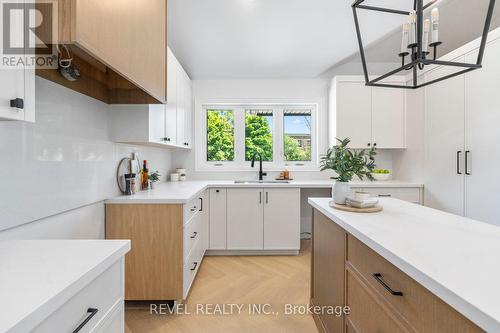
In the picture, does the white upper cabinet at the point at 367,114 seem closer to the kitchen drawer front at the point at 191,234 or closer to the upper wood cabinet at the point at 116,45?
the kitchen drawer front at the point at 191,234

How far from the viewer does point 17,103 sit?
753 millimetres

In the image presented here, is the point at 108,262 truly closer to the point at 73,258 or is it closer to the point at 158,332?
the point at 73,258

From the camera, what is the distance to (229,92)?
142 inches

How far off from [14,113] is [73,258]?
487 mm

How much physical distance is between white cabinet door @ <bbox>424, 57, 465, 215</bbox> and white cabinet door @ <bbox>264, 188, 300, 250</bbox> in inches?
58.0

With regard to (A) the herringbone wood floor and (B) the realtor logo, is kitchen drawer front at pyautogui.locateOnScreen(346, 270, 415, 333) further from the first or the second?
(B) the realtor logo

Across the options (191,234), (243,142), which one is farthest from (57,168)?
(243,142)

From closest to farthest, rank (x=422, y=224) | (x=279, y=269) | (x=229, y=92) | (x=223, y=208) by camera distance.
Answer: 1. (x=422, y=224)
2. (x=279, y=269)
3. (x=223, y=208)
4. (x=229, y=92)

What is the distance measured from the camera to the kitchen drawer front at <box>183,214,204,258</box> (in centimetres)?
201

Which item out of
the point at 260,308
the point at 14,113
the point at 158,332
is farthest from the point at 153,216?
the point at 14,113

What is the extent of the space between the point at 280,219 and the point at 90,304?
2.45 meters

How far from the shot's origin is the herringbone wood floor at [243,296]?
1800 mm

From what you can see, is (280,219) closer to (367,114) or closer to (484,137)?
(367,114)

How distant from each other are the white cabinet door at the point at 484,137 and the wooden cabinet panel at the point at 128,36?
262 centimetres
